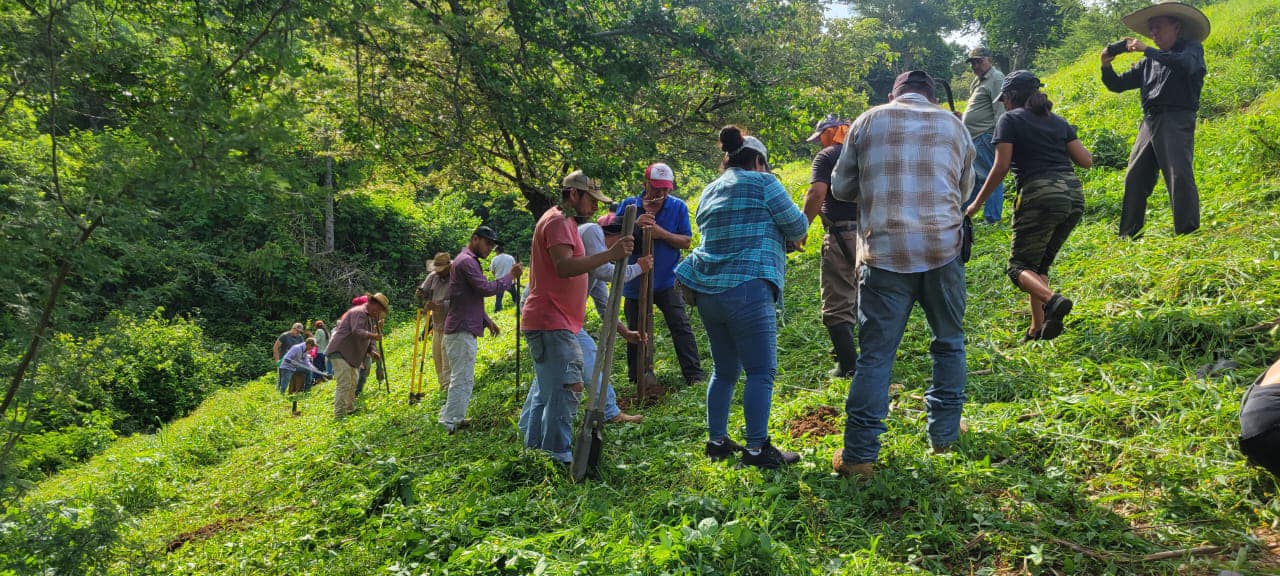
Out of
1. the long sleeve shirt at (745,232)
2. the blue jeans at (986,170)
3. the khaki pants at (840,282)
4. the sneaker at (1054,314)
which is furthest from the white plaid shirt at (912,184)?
the blue jeans at (986,170)

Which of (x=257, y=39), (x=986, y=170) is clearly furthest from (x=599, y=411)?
(x=986, y=170)

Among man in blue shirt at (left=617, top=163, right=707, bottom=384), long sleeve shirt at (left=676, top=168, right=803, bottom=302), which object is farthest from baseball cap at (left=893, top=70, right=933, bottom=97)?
man in blue shirt at (left=617, top=163, right=707, bottom=384)

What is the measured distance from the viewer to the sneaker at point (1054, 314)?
4329 mm

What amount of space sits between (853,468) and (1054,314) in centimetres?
195

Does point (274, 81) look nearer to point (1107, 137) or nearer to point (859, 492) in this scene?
point (859, 492)

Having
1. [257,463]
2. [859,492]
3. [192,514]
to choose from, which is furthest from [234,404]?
[859,492]

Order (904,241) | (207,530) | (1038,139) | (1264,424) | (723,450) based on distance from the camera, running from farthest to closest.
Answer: (207,530), (1038,139), (723,450), (904,241), (1264,424)

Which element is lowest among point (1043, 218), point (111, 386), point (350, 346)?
point (111, 386)

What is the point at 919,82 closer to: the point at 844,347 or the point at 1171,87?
the point at 844,347

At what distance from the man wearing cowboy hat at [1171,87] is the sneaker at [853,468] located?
3.87 m

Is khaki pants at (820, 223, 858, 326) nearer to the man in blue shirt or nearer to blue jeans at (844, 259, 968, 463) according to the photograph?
the man in blue shirt

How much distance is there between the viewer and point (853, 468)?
138 inches

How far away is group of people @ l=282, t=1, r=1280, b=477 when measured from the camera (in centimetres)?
342

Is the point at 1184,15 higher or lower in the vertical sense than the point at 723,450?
higher
